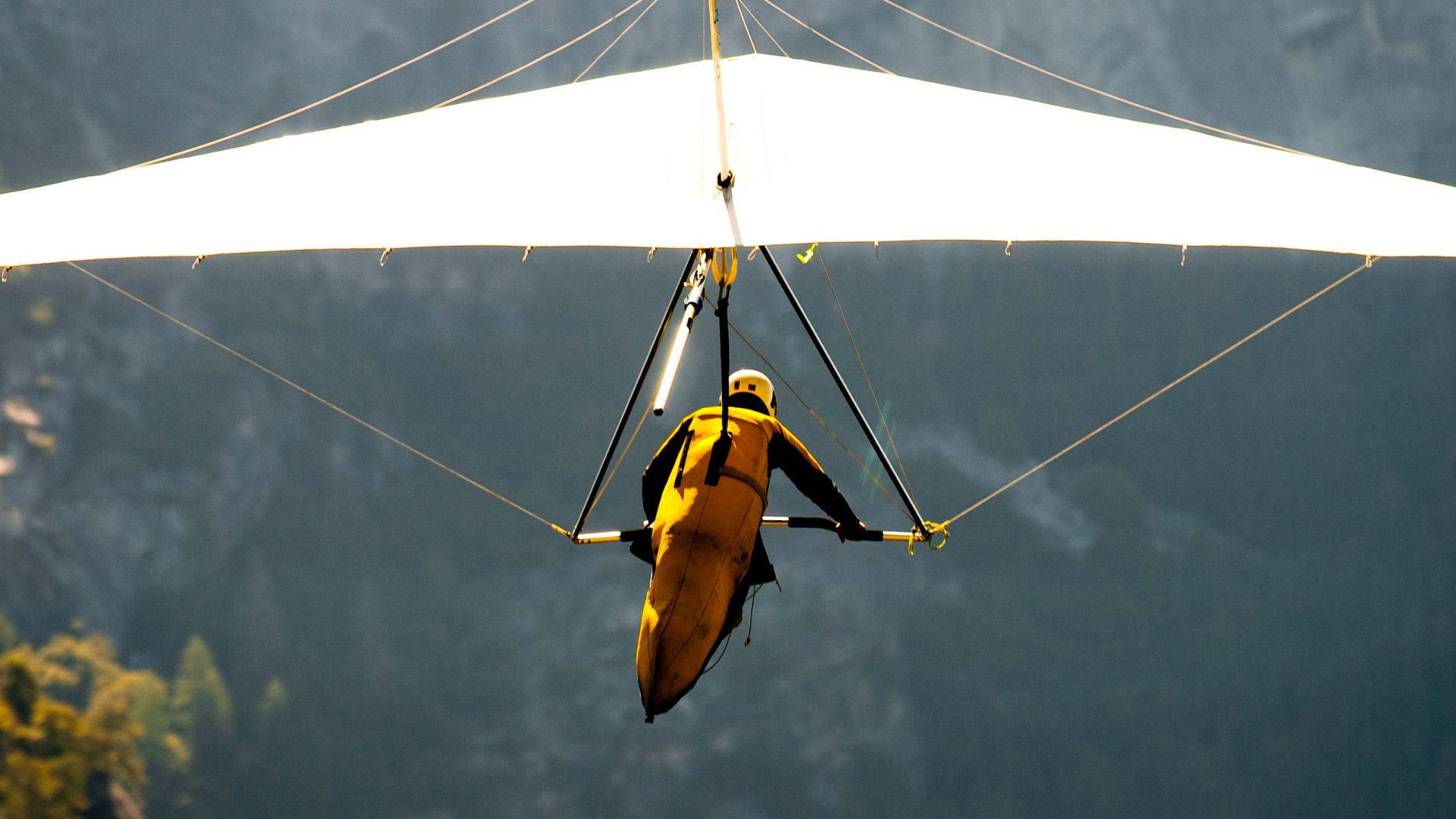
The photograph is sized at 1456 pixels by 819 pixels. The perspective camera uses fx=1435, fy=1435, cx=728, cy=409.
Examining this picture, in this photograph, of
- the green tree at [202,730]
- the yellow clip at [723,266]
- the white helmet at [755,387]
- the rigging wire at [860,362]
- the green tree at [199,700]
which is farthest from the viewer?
the green tree at [199,700]

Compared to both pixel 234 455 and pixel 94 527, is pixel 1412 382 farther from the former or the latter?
pixel 94 527

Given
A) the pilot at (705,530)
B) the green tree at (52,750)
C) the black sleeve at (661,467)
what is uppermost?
the green tree at (52,750)

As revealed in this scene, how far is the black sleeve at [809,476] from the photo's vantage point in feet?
31.2

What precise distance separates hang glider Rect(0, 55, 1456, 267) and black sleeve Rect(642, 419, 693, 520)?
5.34 feet

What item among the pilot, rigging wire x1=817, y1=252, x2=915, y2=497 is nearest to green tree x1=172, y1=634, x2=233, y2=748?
rigging wire x1=817, y1=252, x2=915, y2=497

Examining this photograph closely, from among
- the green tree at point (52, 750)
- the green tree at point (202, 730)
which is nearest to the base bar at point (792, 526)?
the green tree at point (52, 750)

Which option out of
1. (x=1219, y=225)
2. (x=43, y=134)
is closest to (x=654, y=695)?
(x=1219, y=225)

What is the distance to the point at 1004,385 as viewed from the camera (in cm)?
11200

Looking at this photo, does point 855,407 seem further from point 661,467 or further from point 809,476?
point 661,467

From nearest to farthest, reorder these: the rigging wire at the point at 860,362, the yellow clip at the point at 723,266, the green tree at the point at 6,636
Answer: the yellow clip at the point at 723,266 → the rigging wire at the point at 860,362 → the green tree at the point at 6,636

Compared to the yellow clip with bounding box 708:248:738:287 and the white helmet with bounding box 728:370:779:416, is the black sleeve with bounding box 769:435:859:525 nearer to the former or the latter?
the white helmet with bounding box 728:370:779:416

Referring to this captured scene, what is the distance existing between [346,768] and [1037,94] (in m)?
Result: 69.3

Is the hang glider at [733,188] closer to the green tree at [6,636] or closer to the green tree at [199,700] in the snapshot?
the green tree at [6,636]

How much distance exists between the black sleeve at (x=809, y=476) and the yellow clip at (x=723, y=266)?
1101 mm
